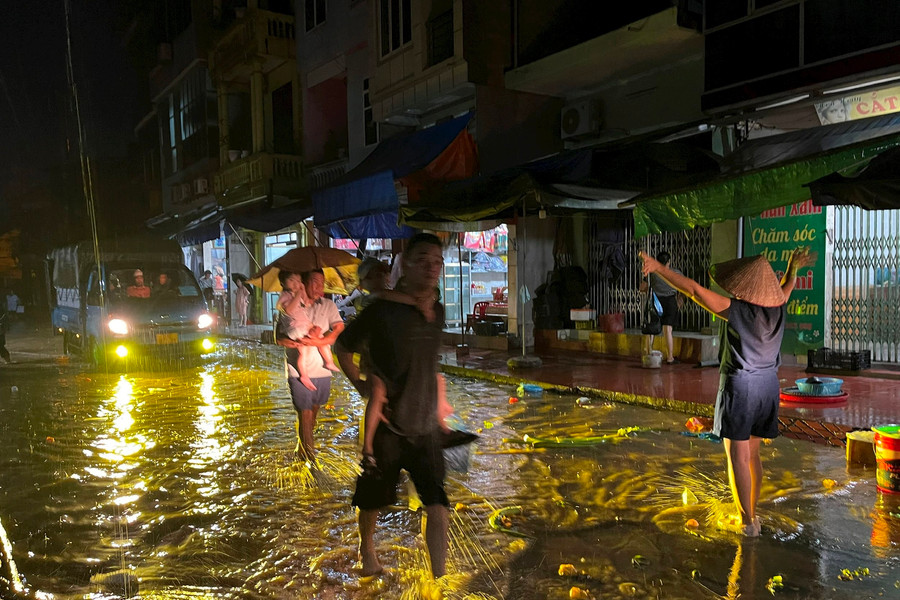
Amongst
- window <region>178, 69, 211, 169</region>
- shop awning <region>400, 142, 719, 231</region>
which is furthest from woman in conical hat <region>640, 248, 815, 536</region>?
window <region>178, 69, 211, 169</region>

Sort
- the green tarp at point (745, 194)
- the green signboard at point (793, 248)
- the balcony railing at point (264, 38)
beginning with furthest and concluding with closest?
1. the balcony railing at point (264, 38)
2. the green signboard at point (793, 248)
3. the green tarp at point (745, 194)

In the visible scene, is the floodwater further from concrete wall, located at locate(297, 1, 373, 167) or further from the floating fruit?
concrete wall, located at locate(297, 1, 373, 167)

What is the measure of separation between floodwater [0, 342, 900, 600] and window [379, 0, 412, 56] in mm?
12208

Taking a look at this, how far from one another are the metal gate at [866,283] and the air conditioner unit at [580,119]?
5.62 meters

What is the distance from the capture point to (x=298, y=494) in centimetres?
595

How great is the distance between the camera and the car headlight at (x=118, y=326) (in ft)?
43.8

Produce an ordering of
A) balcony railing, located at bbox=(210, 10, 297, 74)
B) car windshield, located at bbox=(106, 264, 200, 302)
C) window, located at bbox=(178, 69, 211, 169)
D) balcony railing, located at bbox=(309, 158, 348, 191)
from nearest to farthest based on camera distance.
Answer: car windshield, located at bbox=(106, 264, 200, 302) → balcony railing, located at bbox=(309, 158, 348, 191) → balcony railing, located at bbox=(210, 10, 297, 74) → window, located at bbox=(178, 69, 211, 169)

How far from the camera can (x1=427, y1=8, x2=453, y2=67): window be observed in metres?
16.3

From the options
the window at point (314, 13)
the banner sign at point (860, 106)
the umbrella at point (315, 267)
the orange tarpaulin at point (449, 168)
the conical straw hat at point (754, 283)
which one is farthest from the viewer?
the window at point (314, 13)

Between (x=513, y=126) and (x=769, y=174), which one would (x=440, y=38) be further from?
(x=769, y=174)

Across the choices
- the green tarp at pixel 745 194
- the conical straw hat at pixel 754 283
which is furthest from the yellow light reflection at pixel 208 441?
the green tarp at pixel 745 194

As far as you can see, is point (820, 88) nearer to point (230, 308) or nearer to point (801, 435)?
point (801, 435)

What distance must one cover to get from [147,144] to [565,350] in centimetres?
3556

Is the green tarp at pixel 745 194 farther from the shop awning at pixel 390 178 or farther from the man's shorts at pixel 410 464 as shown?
the shop awning at pixel 390 178
